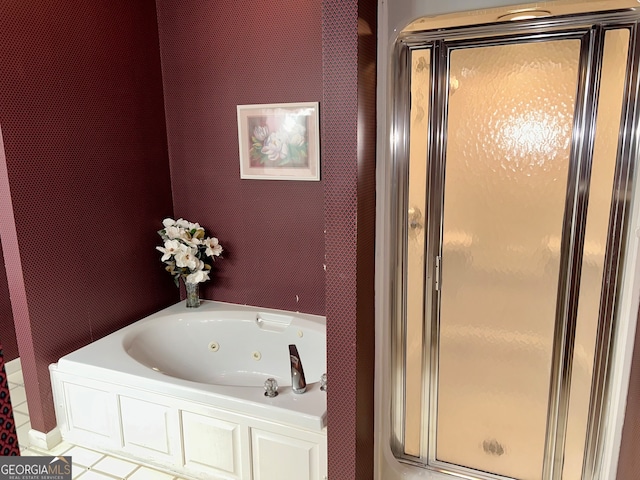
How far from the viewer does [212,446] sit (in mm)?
2221

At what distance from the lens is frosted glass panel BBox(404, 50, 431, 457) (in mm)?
1888

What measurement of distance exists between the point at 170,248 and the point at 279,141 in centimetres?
99

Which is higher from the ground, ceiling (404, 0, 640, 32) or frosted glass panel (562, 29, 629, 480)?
ceiling (404, 0, 640, 32)

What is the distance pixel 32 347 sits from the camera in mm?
2496

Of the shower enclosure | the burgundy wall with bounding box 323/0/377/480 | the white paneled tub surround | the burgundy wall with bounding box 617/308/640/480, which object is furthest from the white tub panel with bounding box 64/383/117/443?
the burgundy wall with bounding box 617/308/640/480

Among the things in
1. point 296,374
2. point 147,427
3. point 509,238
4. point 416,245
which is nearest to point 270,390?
point 296,374

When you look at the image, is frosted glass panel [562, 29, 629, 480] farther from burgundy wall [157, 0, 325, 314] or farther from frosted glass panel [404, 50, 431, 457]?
burgundy wall [157, 0, 325, 314]

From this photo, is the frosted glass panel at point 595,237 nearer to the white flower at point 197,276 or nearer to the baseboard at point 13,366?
the white flower at point 197,276

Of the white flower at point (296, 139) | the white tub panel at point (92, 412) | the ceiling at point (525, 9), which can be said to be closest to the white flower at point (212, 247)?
the white flower at point (296, 139)

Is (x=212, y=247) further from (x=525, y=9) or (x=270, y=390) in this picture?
(x=525, y=9)

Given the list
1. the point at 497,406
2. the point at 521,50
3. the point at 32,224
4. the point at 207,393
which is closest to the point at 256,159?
the point at 32,224

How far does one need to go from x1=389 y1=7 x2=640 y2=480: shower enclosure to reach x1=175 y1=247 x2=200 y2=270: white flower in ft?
5.17

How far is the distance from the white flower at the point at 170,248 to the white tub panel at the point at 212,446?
115 centimetres

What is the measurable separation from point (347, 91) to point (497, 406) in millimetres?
1418
